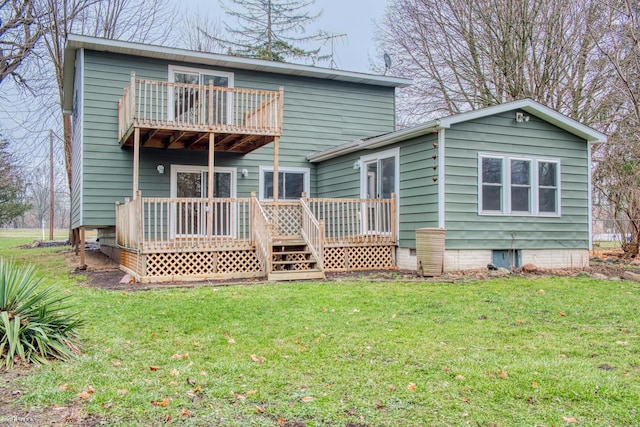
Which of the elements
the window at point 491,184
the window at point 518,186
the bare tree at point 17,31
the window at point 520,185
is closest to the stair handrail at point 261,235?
the window at point 518,186

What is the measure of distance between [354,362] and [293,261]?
5903 millimetres

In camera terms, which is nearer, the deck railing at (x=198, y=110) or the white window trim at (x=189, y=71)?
the deck railing at (x=198, y=110)

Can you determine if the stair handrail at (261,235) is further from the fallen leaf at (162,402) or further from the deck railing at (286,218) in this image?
the fallen leaf at (162,402)

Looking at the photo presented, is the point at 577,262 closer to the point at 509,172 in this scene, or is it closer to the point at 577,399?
the point at 509,172

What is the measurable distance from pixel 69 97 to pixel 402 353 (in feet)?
52.6

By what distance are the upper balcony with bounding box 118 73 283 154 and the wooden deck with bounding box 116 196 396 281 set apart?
5.16 ft

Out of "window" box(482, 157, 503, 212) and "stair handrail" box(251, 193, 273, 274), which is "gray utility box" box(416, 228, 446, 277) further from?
"stair handrail" box(251, 193, 273, 274)

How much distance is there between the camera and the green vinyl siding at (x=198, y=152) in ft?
41.2

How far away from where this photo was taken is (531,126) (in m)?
11.9

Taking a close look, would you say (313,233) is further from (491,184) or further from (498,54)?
(498,54)

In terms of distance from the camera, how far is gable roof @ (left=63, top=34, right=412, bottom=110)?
12.3 meters

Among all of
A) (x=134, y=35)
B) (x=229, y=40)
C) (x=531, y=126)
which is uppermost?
(x=229, y=40)

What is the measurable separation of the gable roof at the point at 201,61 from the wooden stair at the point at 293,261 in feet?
17.9

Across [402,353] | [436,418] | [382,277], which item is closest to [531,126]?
[382,277]
